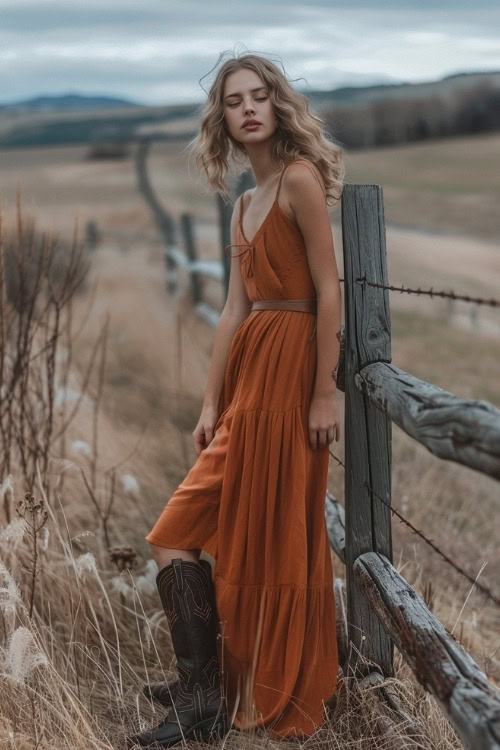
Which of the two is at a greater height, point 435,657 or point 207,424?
point 207,424

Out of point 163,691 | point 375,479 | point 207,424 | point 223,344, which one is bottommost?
point 163,691

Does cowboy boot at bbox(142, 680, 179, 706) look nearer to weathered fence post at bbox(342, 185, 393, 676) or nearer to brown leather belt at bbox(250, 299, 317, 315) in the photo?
weathered fence post at bbox(342, 185, 393, 676)

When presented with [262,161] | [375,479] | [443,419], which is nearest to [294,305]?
[262,161]

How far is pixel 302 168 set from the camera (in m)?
2.36

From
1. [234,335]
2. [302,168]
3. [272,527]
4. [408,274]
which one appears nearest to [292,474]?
[272,527]

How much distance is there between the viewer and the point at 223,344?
264cm

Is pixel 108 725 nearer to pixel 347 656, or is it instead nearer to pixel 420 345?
pixel 347 656

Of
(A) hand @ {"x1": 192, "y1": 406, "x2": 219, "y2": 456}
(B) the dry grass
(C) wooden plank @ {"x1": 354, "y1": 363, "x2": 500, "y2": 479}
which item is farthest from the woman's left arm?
(B) the dry grass

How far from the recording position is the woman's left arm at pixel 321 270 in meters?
2.34

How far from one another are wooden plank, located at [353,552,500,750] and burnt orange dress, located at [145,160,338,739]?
197 mm

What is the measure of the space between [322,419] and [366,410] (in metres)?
0.12

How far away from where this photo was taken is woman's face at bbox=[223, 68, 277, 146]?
2395mm

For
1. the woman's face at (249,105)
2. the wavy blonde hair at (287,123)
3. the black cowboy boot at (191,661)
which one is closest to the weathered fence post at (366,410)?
the wavy blonde hair at (287,123)

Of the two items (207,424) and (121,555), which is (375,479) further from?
(121,555)
